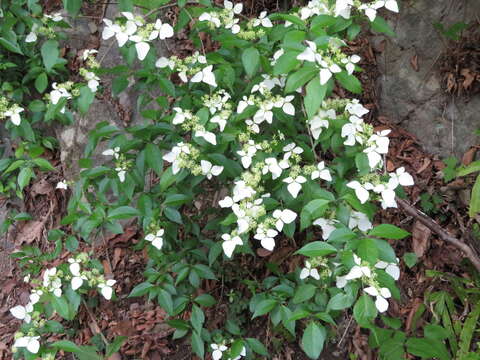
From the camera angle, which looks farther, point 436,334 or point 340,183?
point 436,334

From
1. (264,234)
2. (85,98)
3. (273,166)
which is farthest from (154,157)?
(264,234)

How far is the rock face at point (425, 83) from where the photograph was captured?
120 inches

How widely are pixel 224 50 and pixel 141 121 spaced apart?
1564 mm

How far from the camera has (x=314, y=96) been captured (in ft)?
5.13

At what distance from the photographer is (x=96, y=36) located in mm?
4293

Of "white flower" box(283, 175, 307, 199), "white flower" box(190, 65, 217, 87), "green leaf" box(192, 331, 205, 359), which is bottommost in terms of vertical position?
"green leaf" box(192, 331, 205, 359)

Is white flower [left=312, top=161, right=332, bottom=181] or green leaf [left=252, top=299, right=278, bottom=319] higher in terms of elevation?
white flower [left=312, top=161, right=332, bottom=181]

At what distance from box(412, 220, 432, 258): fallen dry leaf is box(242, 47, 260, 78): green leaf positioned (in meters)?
1.61

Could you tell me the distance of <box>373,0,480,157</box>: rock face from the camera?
3061 millimetres

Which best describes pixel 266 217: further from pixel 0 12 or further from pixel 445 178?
pixel 0 12

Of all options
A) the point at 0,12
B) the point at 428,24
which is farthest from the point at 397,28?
the point at 0,12

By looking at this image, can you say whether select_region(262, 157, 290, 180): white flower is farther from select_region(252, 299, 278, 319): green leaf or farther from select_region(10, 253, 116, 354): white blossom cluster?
select_region(10, 253, 116, 354): white blossom cluster

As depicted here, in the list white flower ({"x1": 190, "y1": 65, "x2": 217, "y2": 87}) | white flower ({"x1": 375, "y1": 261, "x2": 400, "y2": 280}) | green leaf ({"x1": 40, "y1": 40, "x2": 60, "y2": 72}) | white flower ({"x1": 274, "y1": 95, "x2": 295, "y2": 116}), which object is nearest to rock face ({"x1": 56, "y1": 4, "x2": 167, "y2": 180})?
green leaf ({"x1": 40, "y1": 40, "x2": 60, "y2": 72})

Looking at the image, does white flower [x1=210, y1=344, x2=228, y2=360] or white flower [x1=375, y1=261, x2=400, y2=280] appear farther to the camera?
white flower [x1=210, y1=344, x2=228, y2=360]
